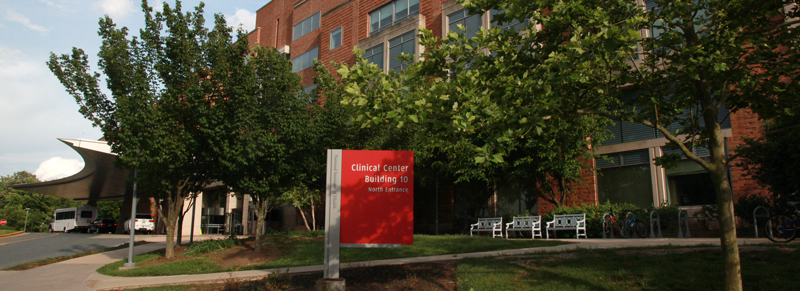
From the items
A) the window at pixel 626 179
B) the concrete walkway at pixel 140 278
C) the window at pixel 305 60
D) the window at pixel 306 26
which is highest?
the window at pixel 306 26

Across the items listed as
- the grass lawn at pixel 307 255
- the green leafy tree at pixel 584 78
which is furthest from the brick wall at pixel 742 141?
the green leafy tree at pixel 584 78

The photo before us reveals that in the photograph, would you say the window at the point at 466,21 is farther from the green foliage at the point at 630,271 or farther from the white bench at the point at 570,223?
the green foliage at the point at 630,271

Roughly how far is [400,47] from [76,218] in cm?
4071

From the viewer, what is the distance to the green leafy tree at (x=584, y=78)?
17.5ft

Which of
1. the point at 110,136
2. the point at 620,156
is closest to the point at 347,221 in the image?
the point at 110,136

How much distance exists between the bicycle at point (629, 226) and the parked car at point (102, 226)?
46.9 metres

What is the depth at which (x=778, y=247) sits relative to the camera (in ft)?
27.2

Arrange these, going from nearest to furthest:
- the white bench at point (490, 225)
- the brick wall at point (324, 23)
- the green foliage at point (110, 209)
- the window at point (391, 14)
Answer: the white bench at point (490, 225) → the window at point (391, 14) → the brick wall at point (324, 23) → the green foliage at point (110, 209)

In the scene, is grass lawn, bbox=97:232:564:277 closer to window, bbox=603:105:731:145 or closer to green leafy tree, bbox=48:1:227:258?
green leafy tree, bbox=48:1:227:258

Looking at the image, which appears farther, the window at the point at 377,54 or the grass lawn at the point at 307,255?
the window at the point at 377,54

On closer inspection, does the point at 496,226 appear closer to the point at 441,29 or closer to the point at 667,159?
the point at 441,29

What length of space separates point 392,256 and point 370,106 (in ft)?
22.3

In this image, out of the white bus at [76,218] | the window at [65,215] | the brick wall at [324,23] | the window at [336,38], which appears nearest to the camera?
the brick wall at [324,23]

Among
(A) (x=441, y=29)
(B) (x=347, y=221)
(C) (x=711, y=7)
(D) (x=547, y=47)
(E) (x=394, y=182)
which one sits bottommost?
(B) (x=347, y=221)
